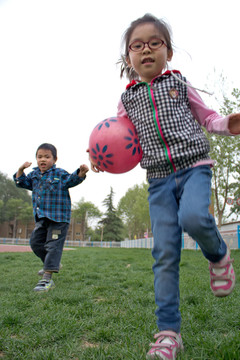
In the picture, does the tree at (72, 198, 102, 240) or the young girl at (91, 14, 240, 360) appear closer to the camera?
the young girl at (91, 14, 240, 360)

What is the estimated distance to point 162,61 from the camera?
248 cm

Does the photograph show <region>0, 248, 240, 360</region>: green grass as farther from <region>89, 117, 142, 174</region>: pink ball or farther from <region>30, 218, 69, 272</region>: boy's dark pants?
<region>89, 117, 142, 174</region>: pink ball

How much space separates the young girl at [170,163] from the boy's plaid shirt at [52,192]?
8.03 ft

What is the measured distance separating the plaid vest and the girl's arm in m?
0.06

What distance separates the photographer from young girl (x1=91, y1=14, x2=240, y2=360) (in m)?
1.99

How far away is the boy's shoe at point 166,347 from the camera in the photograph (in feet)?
5.98

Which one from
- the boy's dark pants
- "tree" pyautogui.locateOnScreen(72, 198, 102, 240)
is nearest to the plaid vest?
the boy's dark pants

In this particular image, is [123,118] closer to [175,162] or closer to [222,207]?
[175,162]

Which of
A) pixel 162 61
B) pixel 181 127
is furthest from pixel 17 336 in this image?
pixel 162 61

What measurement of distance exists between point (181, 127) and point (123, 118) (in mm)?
570

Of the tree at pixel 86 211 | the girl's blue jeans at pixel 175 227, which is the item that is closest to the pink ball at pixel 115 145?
the girl's blue jeans at pixel 175 227

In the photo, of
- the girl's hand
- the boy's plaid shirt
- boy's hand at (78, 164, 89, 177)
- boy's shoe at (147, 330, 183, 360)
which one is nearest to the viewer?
boy's shoe at (147, 330, 183, 360)

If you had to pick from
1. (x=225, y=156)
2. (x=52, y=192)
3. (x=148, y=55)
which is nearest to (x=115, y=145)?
(x=148, y=55)

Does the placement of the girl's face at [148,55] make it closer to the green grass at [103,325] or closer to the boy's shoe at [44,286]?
the green grass at [103,325]
